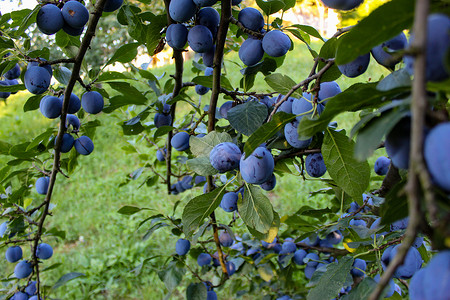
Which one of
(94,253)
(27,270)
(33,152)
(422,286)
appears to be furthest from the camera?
(94,253)

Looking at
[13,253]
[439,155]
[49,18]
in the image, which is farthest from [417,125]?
[13,253]

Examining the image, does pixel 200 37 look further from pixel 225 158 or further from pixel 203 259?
pixel 203 259

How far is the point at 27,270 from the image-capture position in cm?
147

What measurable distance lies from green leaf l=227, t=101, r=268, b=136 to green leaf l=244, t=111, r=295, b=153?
189 millimetres

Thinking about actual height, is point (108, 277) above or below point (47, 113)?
below

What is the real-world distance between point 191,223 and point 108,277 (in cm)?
201

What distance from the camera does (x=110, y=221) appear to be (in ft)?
10.4

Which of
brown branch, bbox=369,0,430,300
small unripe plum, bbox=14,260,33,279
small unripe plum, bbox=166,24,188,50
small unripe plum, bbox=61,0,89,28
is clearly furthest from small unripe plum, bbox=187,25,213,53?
small unripe plum, bbox=14,260,33,279

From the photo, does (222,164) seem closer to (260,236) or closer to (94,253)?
(260,236)

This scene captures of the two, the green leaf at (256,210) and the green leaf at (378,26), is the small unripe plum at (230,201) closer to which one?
the green leaf at (256,210)

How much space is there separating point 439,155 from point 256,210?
2.01 feet

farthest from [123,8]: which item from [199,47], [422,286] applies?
[422,286]

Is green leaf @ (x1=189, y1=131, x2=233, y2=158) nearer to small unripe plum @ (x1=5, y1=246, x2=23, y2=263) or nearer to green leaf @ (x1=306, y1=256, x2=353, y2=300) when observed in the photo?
green leaf @ (x1=306, y1=256, x2=353, y2=300)

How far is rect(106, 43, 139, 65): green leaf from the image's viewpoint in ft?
3.83
